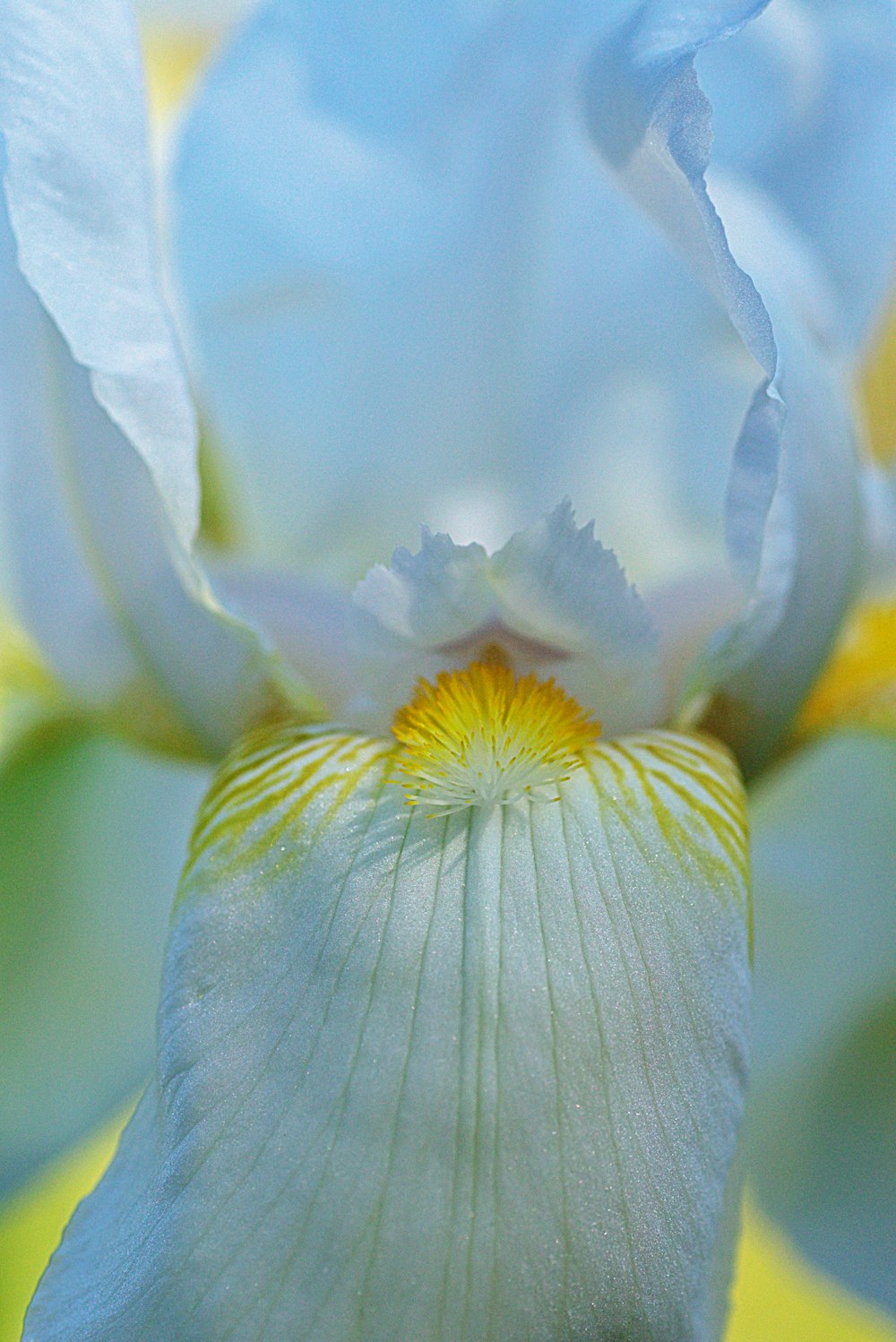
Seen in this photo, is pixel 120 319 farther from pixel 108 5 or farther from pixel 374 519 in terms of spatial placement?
pixel 374 519

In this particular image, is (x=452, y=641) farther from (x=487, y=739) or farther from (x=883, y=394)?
(x=883, y=394)

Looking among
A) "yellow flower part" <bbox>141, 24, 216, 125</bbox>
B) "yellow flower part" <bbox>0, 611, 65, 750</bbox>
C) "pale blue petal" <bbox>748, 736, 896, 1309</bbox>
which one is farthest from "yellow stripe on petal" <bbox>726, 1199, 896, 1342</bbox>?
"yellow flower part" <bbox>141, 24, 216, 125</bbox>

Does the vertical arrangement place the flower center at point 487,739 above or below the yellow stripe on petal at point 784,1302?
above

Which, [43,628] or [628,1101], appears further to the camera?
[43,628]

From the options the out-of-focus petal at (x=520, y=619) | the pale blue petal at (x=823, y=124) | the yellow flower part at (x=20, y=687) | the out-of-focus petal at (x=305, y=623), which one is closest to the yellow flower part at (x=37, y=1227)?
the yellow flower part at (x=20, y=687)

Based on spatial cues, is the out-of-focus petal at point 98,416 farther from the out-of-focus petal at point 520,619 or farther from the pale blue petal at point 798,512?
the pale blue petal at point 798,512

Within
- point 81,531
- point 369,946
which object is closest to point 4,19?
point 81,531
